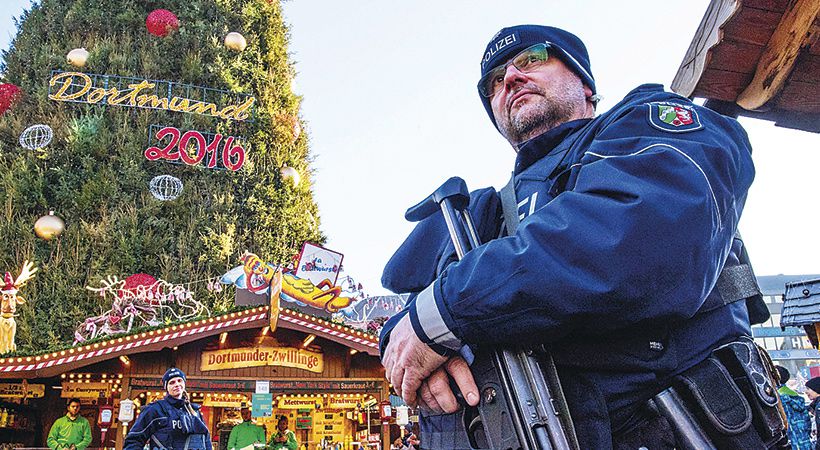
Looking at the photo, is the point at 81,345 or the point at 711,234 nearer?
the point at 711,234

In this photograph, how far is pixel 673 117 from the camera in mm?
1218

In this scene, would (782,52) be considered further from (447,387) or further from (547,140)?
(447,387)

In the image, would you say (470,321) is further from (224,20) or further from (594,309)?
(224,20)

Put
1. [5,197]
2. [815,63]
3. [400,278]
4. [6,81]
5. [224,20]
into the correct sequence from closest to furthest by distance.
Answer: [400,278]
[815,63]
[5,197]
[6,81]
[224,20]

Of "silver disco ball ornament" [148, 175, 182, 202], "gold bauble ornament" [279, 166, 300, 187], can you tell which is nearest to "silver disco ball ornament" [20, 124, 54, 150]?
"silver disco ball ornament" [148, 175, 182, 202]

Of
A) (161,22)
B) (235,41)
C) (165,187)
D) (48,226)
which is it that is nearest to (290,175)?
(165,187)

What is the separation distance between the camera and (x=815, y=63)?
234 centimetres

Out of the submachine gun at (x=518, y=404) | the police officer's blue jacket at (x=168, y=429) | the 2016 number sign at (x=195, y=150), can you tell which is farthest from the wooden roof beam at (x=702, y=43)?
the 2016 number sign at (x=195, y=150)

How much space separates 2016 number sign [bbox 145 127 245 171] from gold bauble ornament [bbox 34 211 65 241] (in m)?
4.30

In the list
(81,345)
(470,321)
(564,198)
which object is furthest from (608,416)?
(81,345)

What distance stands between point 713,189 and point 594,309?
358 mm

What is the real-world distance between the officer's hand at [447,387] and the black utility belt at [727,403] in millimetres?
387

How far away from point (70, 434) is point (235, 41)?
19.6 m

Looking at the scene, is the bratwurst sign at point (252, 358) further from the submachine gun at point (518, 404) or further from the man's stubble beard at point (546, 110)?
the submachine gun at point (518, 404)
